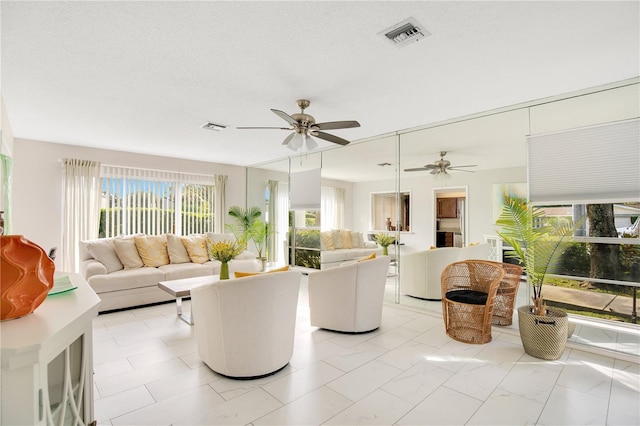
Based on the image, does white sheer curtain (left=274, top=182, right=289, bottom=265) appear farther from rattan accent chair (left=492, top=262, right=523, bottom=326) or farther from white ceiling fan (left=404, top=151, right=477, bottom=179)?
rattan accent chair (left=492, top=262, right=523, bottom=326)

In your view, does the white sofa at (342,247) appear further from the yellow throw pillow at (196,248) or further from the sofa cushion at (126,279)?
the sofa cushion at (126,279)

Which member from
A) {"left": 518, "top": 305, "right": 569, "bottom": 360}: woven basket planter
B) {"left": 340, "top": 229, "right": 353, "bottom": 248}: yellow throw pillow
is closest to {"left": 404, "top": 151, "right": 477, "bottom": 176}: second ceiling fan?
{"left": 340, "top": 229, "right": 353, "bottom": 248}: yellow throw pillow

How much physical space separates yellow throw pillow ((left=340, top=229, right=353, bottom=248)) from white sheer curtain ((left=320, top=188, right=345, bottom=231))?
0.38ft

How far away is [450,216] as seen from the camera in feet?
14.3

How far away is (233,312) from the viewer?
92.7 inches

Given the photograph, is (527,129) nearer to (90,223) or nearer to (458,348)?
(458,348)

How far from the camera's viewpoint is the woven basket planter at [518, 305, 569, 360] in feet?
9.33

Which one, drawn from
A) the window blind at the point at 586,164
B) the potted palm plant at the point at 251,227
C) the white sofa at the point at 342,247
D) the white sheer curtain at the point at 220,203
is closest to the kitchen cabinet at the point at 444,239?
the white sofa at the point at 342,247

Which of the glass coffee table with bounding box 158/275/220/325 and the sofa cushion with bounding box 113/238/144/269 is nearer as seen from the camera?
the glass coffee table with bounding box 158/275/220/325

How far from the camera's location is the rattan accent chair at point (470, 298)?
3264 millimetres

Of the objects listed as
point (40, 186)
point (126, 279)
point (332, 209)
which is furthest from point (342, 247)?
point (40, 186)

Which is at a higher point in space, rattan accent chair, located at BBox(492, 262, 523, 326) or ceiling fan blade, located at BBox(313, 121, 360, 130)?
ceiling fan blade, located at BBox(313, 121, 360, 130)

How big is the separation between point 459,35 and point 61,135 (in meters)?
5.46

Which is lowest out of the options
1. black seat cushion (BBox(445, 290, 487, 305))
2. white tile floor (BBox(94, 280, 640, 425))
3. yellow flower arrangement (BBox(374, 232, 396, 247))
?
white tile floor (BBox(94, 280, 640, 425))
